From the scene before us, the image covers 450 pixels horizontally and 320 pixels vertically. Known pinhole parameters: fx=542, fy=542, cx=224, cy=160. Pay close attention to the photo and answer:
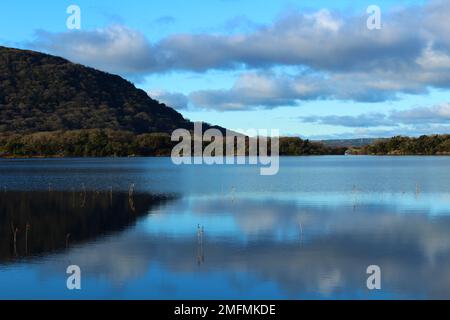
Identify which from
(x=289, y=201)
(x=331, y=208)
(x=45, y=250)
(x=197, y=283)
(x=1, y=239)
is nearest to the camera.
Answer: (x=197, y=283)

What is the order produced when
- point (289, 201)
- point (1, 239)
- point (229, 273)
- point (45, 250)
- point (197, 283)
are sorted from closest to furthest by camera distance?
point (197, 283) < point (229, 273) < point (45, 250) < point (1, 239) < point (289, 201)

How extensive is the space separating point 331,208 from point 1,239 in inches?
1361

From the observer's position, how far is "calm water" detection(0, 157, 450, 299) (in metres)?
28.4

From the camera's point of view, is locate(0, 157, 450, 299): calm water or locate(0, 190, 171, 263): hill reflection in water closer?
locate(0, 157, 450, 299): calm water

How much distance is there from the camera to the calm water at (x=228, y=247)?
93.0 ft

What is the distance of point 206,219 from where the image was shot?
53.1 metres

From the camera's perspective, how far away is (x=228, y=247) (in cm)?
3847

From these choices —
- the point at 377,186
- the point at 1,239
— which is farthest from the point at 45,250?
the point at 377,186

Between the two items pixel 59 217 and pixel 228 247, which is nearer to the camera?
pixel 228 247

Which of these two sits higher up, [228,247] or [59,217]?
[59,217]

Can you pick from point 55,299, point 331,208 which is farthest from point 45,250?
point 331,208

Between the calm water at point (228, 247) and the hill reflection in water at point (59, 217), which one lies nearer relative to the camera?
the calm water at point (228, 247)
